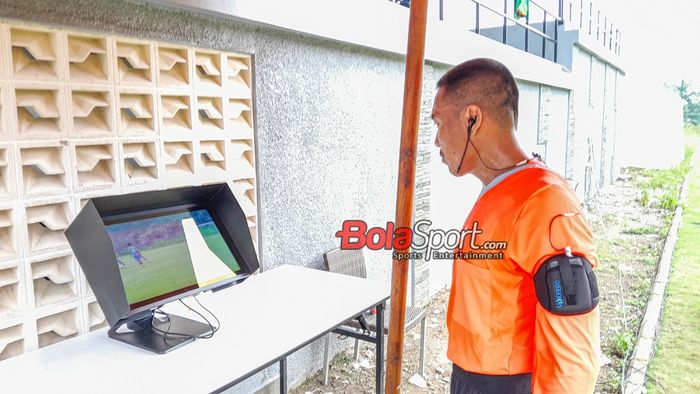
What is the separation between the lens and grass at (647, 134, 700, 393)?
3.85 meters

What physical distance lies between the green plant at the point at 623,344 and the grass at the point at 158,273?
376 cm

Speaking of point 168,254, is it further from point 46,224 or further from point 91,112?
point 91,112

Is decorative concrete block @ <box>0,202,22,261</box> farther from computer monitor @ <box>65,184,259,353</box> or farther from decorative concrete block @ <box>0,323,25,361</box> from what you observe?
computer monitor @ <box>65,184,259,353</box>

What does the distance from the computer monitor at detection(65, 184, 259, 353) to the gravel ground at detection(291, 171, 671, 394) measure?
175 centimetres

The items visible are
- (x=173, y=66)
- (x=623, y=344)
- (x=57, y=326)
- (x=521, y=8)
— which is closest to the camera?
(x=57, y=326)

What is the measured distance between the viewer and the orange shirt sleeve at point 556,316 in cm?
148

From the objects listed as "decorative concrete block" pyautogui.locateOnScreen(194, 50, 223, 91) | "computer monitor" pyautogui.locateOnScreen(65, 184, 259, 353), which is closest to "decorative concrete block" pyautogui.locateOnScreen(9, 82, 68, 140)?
"computer monitor" pyautogui.locateOnScreen(65, 184, 259, 353)

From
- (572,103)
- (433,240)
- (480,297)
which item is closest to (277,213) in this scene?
(480,297)

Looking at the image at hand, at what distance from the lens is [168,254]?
2131 mm

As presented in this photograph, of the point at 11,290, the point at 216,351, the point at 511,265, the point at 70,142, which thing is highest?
the point at 70,142

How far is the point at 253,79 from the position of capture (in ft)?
10.2

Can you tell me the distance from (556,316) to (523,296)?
145 mm

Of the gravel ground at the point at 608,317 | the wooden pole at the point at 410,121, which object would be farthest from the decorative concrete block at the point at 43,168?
the gravel ground at the point at 608,317

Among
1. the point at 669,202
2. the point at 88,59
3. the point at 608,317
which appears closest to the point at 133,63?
the point at 88,59
